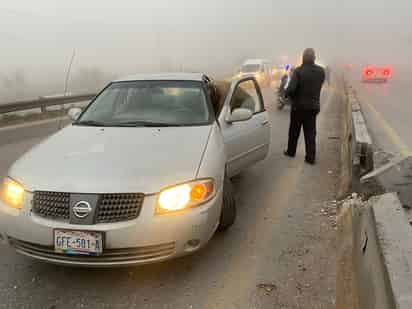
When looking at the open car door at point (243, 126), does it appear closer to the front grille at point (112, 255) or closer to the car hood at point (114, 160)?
the car hood at point (114, 160)

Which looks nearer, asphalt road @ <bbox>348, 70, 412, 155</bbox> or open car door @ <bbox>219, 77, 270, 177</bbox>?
open car door @ <bbox>219, 77, 270, 177</bbox>

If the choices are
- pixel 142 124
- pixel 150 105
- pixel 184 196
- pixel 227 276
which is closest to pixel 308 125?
pixel 150 105

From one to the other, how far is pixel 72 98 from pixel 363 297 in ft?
42.8

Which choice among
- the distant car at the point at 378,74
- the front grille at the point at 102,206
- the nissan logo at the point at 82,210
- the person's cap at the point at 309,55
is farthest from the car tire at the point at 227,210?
the distant car at the point at 378,74


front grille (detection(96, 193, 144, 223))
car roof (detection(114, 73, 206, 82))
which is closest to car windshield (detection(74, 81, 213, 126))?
car roof (detection(114, 73, 206, 82))

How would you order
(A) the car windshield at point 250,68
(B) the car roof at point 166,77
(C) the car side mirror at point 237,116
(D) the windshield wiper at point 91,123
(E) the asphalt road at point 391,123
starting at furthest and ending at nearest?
(A) the car windshield at point 250,68, (E) the asphalt road at point 391,123, (B) the car roof at point 166,77, (C) the car side mirror at point 237,116, (D) the windshield wiper at point 91,123

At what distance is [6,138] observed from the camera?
906 cm

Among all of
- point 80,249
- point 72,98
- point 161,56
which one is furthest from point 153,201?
point 161,56

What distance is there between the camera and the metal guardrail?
36.6ft

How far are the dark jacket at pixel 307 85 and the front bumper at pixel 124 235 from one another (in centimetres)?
386

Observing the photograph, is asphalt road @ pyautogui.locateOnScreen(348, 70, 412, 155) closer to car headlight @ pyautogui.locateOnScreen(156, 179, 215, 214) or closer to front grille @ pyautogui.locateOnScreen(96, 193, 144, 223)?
car headlight @ pyautogui.locateOnScreen(156, 179, 215, 214)

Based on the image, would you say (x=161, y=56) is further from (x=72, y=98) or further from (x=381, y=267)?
(x=381, y=267)

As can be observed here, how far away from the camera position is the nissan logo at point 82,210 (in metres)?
2.70

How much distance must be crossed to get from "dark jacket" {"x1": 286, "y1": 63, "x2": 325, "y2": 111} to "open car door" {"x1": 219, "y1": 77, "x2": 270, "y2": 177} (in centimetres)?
83
